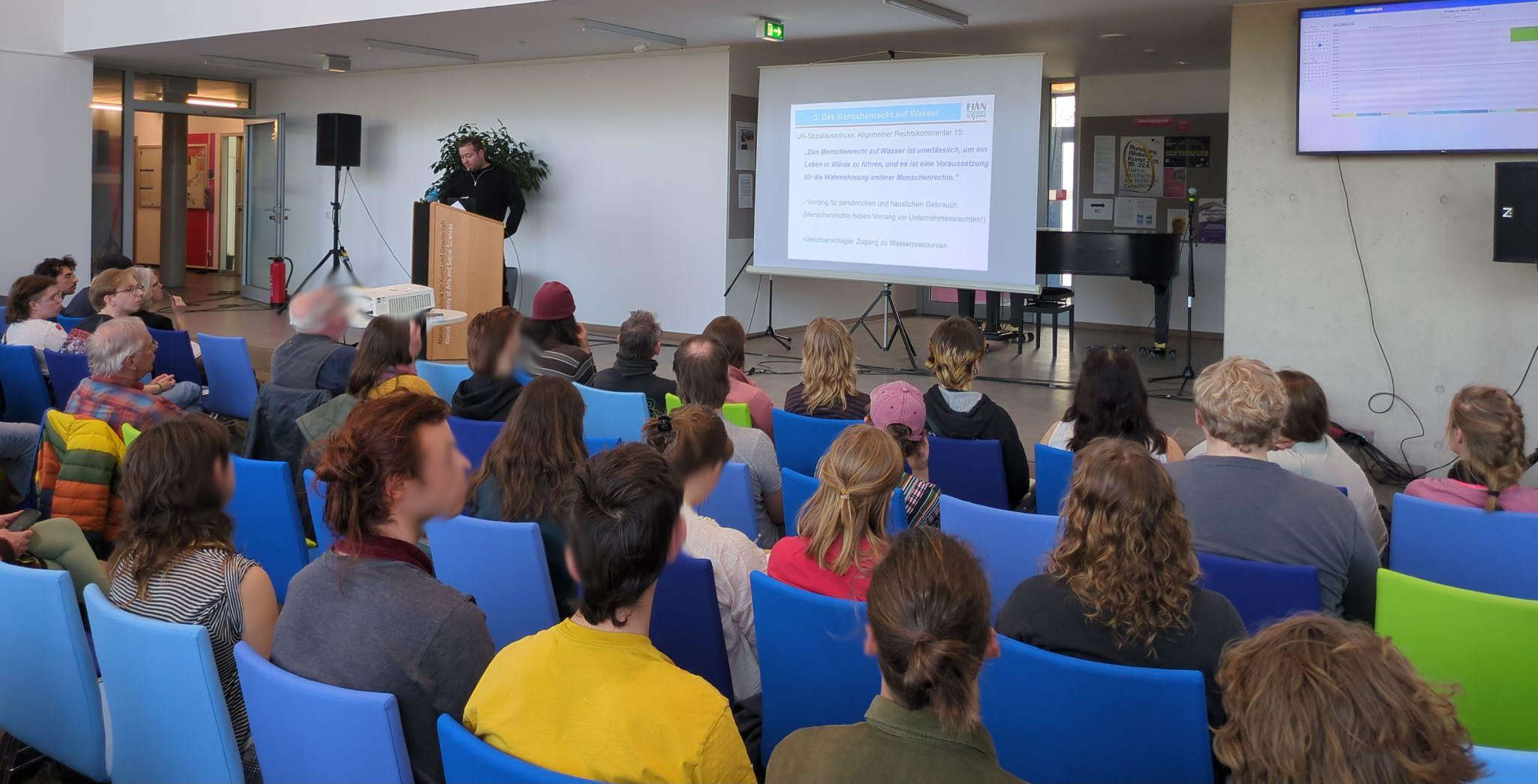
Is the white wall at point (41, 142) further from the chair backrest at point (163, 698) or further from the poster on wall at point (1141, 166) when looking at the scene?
the chair backrest at point (163, 698)

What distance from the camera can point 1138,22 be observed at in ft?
25.7

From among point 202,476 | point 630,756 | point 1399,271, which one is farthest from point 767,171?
point 630,756

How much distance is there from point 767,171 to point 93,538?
6542 millimetres

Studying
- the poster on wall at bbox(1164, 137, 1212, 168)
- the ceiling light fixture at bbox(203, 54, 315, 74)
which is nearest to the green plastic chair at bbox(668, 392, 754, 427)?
the poster on wall at bbox(1164, 137, 1212, 168)

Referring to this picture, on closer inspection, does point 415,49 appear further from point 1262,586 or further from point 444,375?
point 1262,586

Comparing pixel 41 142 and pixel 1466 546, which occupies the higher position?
pixel 41 142

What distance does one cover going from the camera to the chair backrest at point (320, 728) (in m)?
1.47

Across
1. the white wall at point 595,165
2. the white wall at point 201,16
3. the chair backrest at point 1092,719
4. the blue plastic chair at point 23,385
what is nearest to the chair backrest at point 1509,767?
the chair backrest at point 1092,719

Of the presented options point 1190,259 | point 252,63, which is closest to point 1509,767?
point 1190,259

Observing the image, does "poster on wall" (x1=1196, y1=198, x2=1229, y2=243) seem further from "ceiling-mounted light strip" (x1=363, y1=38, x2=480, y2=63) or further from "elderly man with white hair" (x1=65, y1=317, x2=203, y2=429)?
"elderly man with white hair" (x1=65, y1=317, x2=203, y2=429)

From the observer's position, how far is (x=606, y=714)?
141 centimetres

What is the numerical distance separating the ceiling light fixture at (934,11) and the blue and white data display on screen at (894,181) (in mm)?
514

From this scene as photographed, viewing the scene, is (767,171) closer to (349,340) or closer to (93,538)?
(349,340)

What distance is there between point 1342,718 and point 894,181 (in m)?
7.48
